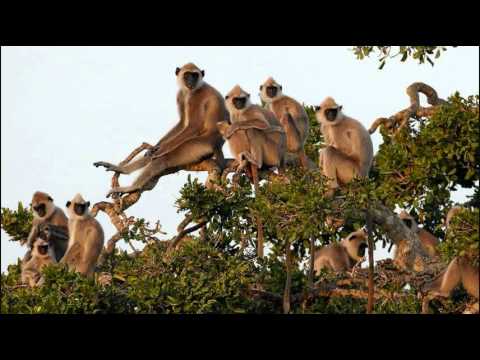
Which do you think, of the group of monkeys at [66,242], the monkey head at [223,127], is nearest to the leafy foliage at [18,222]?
the group of monkeys at [66,242]

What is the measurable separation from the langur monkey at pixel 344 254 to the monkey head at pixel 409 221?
16.6 inches

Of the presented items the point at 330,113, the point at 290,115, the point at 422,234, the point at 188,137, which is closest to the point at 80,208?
the point at 188,137

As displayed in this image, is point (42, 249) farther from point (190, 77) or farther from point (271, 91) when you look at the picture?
point (271, 91)

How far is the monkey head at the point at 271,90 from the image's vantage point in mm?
12883

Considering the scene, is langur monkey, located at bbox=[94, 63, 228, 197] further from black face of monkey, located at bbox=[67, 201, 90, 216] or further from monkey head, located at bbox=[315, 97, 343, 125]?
monkey head, located at bbox=[315, 97, 343, 125]

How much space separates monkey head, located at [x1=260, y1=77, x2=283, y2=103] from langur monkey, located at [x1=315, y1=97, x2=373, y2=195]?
1093 mm

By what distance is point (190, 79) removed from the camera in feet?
38.3

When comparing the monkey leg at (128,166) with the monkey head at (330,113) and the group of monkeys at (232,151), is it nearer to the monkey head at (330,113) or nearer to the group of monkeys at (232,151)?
the group of monkeys at (232,151)

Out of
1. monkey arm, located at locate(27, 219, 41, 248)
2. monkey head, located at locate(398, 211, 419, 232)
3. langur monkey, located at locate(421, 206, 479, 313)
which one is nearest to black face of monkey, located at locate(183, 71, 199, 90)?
monkey arm, located at locate(27, 219, 41, 248)

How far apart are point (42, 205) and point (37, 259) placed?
120 cm

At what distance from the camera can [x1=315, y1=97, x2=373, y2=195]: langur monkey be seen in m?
10.9

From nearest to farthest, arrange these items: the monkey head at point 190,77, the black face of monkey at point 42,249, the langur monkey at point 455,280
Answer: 1. the langur monkey at point 455,280
2. the black face of monkey at point 42,249
3. the monkey head at point 190,77
